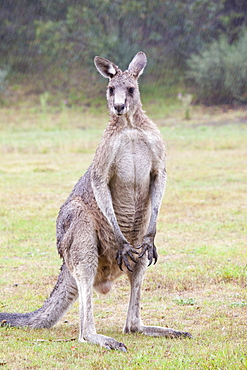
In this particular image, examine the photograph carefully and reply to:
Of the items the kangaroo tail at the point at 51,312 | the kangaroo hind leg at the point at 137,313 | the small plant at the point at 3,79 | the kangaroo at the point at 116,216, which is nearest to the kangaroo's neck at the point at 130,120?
the kangaroo at the point at 116,216

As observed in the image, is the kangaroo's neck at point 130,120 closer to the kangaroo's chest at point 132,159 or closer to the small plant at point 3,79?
the kangaroo's chest at point 132,159

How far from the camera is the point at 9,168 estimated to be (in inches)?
451

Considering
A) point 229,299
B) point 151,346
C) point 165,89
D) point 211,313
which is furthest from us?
point 165,89

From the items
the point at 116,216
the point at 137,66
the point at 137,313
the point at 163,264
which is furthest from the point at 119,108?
the point at 163,264

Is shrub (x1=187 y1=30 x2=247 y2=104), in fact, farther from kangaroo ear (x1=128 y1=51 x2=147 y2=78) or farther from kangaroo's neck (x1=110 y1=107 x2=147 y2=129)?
kangaroo's neck (x1=110 y1=107 x2=147 y2=129)

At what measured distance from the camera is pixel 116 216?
3.77 metres

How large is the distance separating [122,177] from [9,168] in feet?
26.6

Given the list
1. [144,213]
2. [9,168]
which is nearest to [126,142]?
[144,213]

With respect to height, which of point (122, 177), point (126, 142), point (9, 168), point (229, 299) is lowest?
point (9, 168)

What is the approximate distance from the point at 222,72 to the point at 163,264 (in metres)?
17.6

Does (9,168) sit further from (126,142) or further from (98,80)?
(98,80)

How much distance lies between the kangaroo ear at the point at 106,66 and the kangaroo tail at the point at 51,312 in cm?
131

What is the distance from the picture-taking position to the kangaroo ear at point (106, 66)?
12.0 feet

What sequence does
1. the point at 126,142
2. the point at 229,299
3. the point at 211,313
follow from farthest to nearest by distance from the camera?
the point at 229,299, the point at 211,313, the point at 126,142
